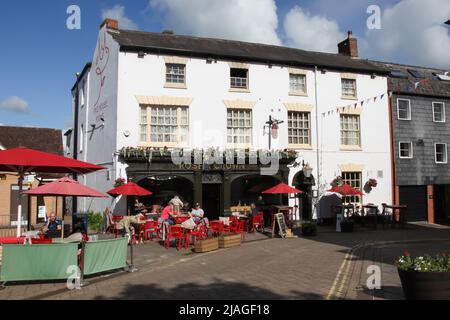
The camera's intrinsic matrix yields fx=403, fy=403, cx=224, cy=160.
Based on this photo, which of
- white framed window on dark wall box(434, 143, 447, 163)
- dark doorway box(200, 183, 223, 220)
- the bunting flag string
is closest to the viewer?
dark doorway box(200, 183, 223, 220)

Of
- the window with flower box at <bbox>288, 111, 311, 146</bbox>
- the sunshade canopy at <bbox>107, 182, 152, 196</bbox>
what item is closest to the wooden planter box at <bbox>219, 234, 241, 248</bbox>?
the sunshade canopy at <bbox>107, 182, 152, 196</bbox>

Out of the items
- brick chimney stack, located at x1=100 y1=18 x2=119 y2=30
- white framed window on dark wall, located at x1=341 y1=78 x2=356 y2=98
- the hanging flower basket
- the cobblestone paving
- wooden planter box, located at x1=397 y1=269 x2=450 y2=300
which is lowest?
the cobblestone paving

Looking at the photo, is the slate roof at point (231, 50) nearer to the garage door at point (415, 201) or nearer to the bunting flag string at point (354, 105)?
the bunting flag string at point (354, 105)

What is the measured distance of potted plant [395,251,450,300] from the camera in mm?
6215

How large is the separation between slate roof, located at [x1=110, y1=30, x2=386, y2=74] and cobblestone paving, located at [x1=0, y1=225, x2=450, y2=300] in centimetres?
953

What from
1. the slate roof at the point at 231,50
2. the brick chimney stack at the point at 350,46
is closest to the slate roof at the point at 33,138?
the slate roof at the point at 231,50

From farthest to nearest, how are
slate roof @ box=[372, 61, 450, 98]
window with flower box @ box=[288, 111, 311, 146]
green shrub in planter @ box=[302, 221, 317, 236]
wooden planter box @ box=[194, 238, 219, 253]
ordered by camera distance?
slate roof @ box=[372, 61, 450, 98] < window with flower box @ box=[288, 111, 311, 146] < green shrub in planter @ box=[302, 221, 317, 236] < wooden planter box @ box=[194, 238, 219, 253]

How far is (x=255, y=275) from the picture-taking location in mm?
8961

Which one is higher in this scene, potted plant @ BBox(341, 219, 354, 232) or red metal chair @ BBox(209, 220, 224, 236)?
red metal chair @ BBox(209, 220, 224, 236)

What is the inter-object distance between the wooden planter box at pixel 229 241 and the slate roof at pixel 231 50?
9418mm

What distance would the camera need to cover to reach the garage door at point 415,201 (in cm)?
2281

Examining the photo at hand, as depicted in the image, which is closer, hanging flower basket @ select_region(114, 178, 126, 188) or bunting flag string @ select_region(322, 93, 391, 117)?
hanging flower basket @ select_region(114, 178, 126, 188)

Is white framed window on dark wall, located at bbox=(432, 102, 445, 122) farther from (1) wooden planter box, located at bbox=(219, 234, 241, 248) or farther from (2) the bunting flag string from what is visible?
(1) wooden planter box, located at bbox=(219, 234, 241, 248)

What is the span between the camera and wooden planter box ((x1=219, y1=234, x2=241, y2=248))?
43.5ft
